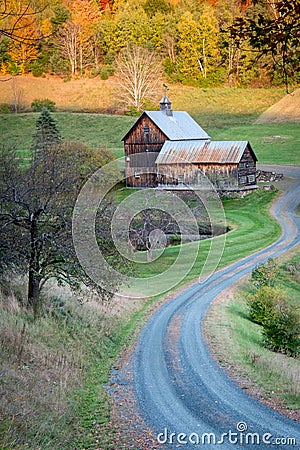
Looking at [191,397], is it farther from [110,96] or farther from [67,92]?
[67,92]

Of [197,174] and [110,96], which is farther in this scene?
[110,96]

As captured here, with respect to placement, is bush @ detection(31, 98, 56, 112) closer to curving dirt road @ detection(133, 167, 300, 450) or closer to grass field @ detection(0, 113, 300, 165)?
grass field @ detection(0, 113, 300, 165)

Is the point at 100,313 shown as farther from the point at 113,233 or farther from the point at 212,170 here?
the point at 212,170

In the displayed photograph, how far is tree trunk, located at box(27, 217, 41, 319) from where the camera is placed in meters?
16.6

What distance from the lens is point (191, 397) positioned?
520 inches

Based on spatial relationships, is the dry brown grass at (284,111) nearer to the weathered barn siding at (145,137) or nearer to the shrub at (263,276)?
the weathered barn siding at (145,137)

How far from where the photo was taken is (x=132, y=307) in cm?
2309

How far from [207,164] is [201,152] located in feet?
5.33

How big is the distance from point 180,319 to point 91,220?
6026 mm

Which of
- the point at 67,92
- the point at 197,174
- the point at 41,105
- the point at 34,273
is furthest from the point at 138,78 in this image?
the point at 34,273

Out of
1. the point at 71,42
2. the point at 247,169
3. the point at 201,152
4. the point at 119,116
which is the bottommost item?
the point at 247,169

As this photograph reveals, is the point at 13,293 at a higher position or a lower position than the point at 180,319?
higher

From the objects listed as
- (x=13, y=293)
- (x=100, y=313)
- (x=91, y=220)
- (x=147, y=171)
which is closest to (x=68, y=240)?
(x=91, y=220)

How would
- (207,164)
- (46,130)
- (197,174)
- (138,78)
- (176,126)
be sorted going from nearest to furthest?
(207,164) < (197,174) < (46,130) < (176,126) < (138,78)
